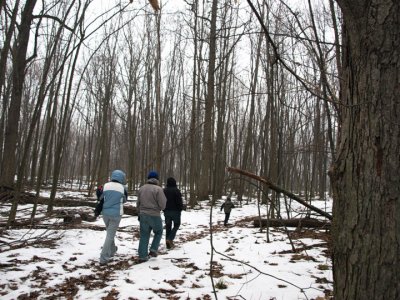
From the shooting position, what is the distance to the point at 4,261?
4.71 metres

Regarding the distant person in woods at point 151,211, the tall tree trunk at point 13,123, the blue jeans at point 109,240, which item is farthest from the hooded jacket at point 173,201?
the tall tree trunk at point 13,123

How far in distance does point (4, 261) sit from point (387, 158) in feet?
17.6

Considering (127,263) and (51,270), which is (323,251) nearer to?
A: (127,263)

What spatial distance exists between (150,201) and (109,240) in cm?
98

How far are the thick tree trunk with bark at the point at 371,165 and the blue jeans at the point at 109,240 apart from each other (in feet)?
15.4

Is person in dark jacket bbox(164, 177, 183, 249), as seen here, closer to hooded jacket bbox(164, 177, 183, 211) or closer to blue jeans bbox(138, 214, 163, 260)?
hooded jacket bbox(164, 177, 183, 211)

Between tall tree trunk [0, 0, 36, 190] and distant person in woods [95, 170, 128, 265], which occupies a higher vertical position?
tall tree trunk [0, 0, 36, 190]

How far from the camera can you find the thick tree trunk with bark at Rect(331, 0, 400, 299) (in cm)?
121

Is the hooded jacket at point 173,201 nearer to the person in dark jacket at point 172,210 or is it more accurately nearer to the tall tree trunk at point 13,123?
the person in dark jacket at point 172,210

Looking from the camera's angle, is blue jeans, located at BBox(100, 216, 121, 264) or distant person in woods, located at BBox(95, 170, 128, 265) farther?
distant person in woods, located at BBox(95, 170, 128, 265)

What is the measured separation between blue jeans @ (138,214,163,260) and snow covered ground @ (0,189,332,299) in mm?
223

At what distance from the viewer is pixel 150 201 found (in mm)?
5812

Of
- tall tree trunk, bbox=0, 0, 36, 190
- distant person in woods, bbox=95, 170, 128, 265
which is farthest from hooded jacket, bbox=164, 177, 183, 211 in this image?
tall tree trunk, bbox=0, 0, 36, 190

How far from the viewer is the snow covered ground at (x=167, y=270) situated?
3.75 meters
